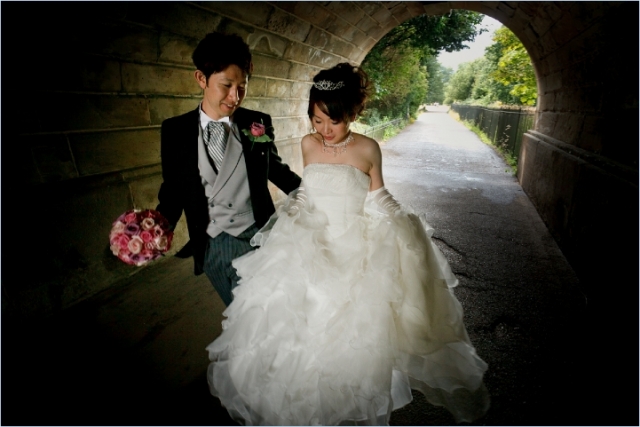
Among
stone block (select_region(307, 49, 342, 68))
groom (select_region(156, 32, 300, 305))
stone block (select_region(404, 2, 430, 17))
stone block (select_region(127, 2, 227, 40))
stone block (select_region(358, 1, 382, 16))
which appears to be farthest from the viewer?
stone block (select_region(404, 2, 430, 17))

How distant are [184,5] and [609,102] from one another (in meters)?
4.63

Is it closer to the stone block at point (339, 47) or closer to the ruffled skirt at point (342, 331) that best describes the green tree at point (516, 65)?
the stone block at point (339, 47)

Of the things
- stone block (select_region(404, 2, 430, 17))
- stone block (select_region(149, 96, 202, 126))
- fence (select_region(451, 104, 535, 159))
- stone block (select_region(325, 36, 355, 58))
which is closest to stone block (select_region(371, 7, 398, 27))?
stone block (select_region(404, 2, 430, 17))

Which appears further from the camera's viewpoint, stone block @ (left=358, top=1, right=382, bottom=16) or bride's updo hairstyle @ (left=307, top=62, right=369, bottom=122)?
stone block @ (left=358, top=1, right=382, bottom=16)

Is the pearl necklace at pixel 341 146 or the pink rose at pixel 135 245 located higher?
the pearl necklace at pixel 341 146

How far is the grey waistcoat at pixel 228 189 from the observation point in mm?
1940

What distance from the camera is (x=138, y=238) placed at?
5.46ft

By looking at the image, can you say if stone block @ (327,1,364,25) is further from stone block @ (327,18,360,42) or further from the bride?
the bride

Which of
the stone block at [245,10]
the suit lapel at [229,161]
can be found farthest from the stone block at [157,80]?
the suit lapel at [229,161]

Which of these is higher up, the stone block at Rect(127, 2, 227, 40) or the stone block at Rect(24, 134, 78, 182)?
the stone block at Rect(127, 2, 227, 40)

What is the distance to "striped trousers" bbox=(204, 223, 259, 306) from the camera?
2035 mm

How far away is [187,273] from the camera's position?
12.0 ft

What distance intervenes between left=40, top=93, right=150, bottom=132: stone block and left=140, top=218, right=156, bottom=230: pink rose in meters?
1.44

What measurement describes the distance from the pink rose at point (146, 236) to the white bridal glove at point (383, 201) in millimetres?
1438
